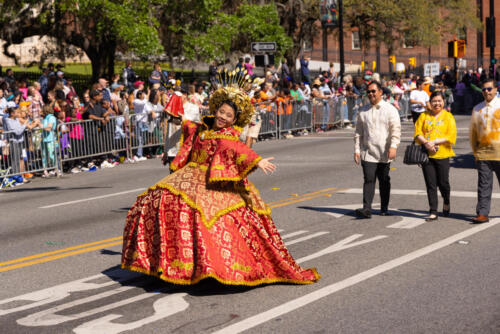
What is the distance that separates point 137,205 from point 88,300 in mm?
958

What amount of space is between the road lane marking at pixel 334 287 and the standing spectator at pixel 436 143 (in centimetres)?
97

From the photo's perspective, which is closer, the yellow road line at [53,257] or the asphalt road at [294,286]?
the asphalt road at [294,286]

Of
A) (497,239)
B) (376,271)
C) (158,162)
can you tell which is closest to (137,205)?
(376,271)

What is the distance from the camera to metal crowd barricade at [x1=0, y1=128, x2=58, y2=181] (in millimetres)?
15734

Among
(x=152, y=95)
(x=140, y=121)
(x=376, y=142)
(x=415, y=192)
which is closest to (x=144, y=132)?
(x=140, y=121)

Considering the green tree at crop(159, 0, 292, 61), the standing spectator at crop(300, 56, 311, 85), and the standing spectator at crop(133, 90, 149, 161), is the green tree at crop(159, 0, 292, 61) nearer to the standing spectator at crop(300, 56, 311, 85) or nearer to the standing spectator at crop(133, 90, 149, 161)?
the standing spectator at crop(300, 56, 311, 85)

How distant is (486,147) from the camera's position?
10109 mm

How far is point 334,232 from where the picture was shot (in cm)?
962

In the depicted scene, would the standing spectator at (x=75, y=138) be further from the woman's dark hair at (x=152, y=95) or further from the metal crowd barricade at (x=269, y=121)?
the metal crowd barricade at (x=269, y=121)

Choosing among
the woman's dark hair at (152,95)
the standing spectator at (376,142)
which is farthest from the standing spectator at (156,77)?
the standing spectator at (376,142)

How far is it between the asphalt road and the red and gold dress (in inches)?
8.7

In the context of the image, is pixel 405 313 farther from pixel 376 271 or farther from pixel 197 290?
pixel 197 290

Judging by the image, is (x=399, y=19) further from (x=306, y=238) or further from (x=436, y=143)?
(x=306, y=238)

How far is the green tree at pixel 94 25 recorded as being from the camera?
2753cm
